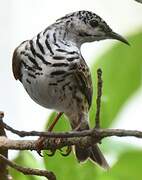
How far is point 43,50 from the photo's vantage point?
567 millimetres

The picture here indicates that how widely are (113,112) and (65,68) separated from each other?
0.07 m

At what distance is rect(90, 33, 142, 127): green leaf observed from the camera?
0.57 m

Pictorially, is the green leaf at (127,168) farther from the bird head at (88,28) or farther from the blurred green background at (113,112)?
the bird head at (88,28)

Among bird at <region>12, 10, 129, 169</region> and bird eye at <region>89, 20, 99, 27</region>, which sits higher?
bird eye at <region>89, 20, 99, 27</region>

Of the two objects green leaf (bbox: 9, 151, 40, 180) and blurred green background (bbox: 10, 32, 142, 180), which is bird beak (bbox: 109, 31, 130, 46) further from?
green leaf (bbox: 9, 151, 40, 180)

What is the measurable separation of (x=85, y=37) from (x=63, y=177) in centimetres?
15

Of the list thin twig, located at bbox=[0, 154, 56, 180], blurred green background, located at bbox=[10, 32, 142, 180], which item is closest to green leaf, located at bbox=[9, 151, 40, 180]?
blurred green background, located at bbox=[10, 32, 142, 180]

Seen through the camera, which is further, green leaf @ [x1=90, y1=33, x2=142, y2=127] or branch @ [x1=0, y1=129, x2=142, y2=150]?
green leaf @ [x1=90, y1=33, x2=142, y2=127]

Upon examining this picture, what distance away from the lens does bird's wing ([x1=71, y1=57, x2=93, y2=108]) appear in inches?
21.8

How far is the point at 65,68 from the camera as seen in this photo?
557mm

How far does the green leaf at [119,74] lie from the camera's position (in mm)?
572

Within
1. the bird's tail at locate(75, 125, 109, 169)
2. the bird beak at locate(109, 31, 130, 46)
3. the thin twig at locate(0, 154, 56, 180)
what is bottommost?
the bird's tail at locate(75, 125, 109, 169)

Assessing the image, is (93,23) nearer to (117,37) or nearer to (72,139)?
(117,37)

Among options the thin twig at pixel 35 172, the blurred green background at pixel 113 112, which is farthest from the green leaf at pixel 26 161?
the thin twig at pixel 35 172
